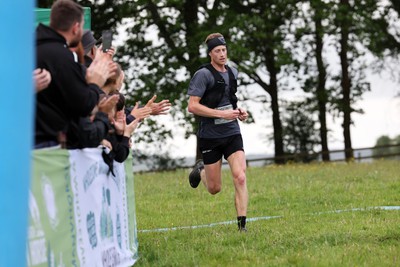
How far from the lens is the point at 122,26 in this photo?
39.8 meters

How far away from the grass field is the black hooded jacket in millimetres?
1959

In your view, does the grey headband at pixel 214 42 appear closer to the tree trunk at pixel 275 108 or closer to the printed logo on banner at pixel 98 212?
the printed logo on banner at pixel 98 212

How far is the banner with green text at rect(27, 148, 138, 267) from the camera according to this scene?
237 inches

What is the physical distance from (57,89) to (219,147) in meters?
4.92

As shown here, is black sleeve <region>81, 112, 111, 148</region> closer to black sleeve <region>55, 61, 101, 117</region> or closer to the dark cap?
black sleeve <region>55, 61, 101, 117</region>

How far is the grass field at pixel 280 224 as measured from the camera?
8320 mm

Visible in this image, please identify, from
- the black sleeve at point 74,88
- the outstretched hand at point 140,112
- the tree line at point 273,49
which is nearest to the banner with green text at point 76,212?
the black sleeve at point 74,88

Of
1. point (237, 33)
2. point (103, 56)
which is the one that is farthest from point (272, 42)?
point (103, 56)

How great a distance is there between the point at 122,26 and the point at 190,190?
22064 mm

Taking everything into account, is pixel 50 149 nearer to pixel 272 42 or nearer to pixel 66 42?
pixel 66 42

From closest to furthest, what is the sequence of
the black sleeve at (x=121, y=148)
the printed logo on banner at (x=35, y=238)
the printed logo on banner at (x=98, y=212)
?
1. the printed logo on banner at (x=35, y=238)
2. the printed logo on banner at (x=98, y=212)
3. the black sleeve at (x=121, y=148)

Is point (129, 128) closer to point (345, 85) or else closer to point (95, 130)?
point (95, 130)

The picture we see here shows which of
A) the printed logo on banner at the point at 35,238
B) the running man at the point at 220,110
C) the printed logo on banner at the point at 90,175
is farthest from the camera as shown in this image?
the running man at the point at 220,110

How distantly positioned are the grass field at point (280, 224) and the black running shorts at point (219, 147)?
2.79ft
